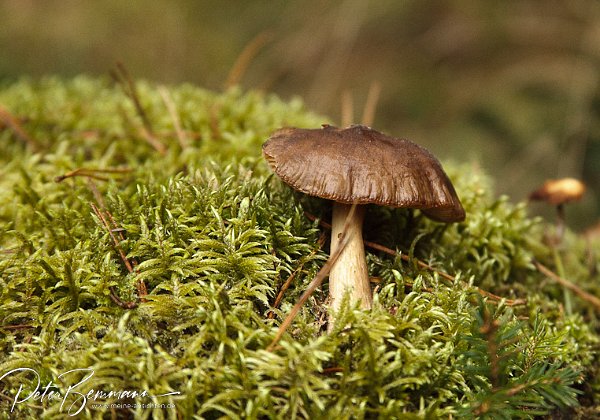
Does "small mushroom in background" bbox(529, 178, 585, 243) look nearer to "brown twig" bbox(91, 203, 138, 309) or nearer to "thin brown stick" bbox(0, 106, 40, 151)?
"brown twig" bbox(91, 203, 138, 309)

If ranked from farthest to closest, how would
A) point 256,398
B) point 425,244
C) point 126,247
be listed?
point 425,244 < point 126,247 < point 256,398

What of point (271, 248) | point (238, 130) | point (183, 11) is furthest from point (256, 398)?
point (183, 11)

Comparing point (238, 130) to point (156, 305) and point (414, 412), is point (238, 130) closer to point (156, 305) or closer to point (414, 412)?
point (156, 305)

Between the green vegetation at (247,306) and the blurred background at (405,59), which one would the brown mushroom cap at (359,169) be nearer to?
the green vegetation at (247,306)

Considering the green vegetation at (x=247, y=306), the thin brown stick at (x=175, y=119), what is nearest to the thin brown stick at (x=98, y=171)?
the green vegetation at (x=247, y=306)

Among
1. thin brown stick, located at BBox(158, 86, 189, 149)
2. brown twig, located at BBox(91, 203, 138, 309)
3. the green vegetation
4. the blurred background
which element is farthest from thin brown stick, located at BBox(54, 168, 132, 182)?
the blurred background
